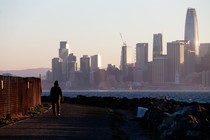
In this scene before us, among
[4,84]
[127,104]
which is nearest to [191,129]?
[4,84]

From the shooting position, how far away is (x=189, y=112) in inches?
1035

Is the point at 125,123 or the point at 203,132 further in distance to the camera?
the point at 125,123

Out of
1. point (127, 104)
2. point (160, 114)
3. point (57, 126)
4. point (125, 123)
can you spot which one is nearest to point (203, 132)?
point (57, 126)

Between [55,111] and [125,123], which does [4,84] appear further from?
[125,123]

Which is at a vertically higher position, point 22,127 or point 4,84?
point 4,84

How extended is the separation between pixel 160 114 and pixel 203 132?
893cm

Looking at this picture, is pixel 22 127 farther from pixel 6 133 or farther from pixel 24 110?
pixel 24 110

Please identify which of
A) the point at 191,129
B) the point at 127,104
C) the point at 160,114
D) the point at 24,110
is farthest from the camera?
the point at 127,104

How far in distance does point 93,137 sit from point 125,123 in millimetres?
14381

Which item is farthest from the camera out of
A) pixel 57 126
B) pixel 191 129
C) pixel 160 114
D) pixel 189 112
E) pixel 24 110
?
pixel 24 110

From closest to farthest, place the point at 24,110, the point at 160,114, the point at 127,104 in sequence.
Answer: the point at 160,114 → the point at 24,110 → the point at 127,104

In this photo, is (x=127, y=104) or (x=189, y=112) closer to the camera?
(x=189, y=112)

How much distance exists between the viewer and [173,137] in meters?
21.6

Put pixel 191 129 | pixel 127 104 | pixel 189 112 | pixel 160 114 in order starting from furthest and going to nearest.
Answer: pixel 127 104
pixel 160 114
pixel 189 112
pixel 191 129
